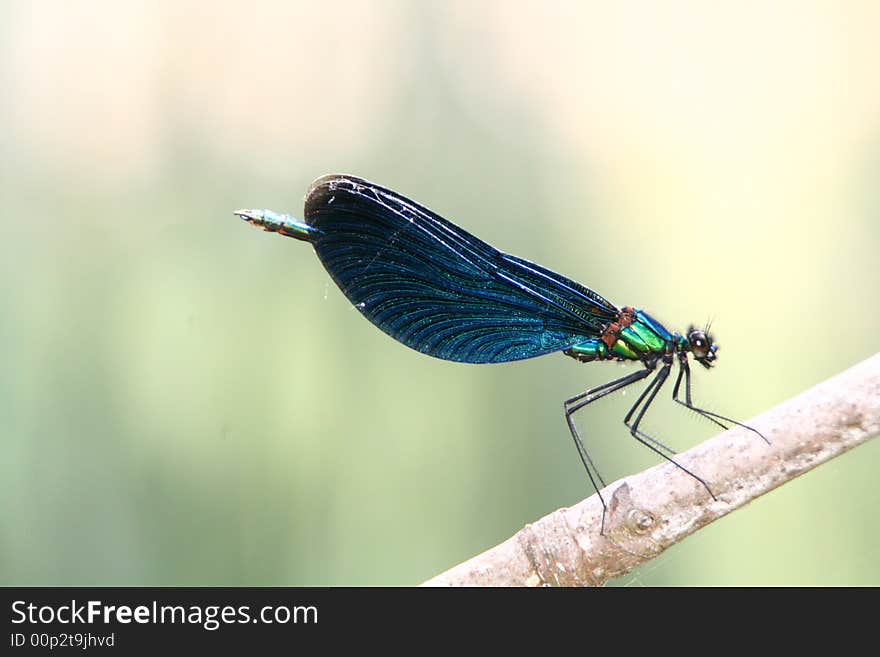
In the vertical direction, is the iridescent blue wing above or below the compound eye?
above

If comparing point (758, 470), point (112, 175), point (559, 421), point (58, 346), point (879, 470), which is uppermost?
point (112, 175)

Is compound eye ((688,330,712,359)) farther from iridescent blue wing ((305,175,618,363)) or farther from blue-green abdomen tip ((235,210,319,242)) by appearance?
blue-green abdomen tip ((235,210,319,242))

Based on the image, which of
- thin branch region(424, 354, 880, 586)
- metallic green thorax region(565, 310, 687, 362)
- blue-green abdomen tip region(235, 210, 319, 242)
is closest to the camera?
thin branch region(424, 354, 880, 586)

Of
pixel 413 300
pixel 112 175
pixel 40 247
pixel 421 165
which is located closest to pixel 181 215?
pixel 112 175

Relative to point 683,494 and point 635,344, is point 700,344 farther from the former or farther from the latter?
point 683,494

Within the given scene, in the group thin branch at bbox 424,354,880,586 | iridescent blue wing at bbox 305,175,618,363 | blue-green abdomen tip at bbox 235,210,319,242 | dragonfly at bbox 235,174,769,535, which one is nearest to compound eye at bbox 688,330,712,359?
dragonfly at bbox 235,174,769,535

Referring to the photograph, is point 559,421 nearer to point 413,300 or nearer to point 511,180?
point 511,180

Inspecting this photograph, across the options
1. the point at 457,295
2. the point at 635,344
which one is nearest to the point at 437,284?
the point at 457,295

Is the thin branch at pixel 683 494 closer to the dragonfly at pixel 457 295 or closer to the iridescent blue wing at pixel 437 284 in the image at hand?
the dragonfly at pixel 457 295
